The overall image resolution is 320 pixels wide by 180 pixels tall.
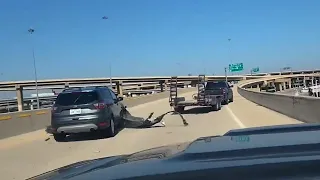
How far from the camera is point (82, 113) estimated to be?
1603 centimetres

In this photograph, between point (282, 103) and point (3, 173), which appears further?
point (282, 103)

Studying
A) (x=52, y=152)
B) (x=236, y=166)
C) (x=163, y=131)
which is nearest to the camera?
(x=236, y=166)

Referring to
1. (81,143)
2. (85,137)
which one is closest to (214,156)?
(81,143)

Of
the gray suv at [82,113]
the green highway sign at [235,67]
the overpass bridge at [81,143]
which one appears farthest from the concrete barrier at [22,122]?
the green highway sign at [235,67]

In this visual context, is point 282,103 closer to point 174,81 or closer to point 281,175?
point 174,81

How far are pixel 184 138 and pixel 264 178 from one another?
12.7 m

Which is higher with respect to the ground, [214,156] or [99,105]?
[214,156]

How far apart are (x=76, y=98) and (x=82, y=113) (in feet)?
2.10

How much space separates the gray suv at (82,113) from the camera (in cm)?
1587

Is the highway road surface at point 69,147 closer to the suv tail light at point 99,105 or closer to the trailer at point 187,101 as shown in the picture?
the suv tail light at point 99,105

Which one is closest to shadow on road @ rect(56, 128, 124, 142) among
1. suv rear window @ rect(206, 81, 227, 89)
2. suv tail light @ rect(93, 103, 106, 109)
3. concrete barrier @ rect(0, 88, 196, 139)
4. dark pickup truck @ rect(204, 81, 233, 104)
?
suv tail light @ rect(93, 103, 106, 109)

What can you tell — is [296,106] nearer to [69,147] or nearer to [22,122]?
[69,147]

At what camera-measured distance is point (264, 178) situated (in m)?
2.17

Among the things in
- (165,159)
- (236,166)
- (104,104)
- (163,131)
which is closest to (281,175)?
(236,166)
